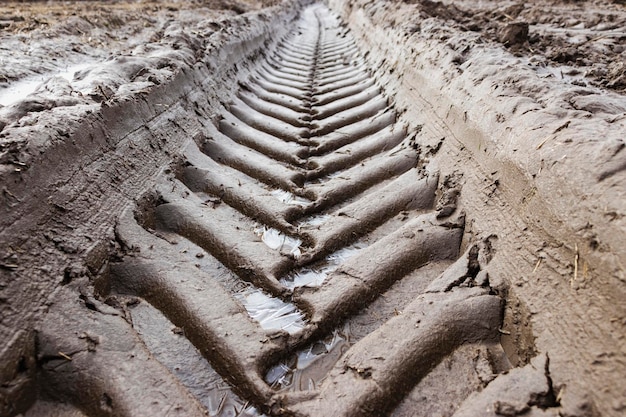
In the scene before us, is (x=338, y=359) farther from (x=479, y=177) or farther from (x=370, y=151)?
(x=370, y=151)

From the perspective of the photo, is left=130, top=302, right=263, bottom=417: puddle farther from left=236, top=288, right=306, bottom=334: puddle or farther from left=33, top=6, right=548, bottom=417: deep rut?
left=236, top=288, right=306, bottom=334: puddle

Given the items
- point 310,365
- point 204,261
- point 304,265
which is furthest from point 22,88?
point 310,365

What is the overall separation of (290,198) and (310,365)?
0.96 metres

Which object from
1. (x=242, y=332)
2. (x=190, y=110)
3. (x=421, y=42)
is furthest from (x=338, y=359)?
(x=421, y=42)

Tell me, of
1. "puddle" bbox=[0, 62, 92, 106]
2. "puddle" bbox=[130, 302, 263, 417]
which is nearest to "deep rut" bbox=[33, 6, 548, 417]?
"puddle" bbox=[130, 302, 263, 417]

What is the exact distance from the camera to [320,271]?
1.57m

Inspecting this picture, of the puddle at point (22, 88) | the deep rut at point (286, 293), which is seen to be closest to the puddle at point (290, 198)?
the deep rut at point (286, 293)

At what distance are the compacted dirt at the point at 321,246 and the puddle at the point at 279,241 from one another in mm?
10

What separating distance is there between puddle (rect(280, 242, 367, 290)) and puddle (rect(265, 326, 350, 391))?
0.78 feet

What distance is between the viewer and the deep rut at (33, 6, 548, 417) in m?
1.08

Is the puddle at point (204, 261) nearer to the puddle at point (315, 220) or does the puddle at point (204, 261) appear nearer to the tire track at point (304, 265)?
the tire track at point (304, 265)

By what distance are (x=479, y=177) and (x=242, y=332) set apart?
1038 mm

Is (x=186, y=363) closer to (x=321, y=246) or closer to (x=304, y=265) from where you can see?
(x=304, y=265)

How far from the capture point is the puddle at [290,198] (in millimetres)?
1968
